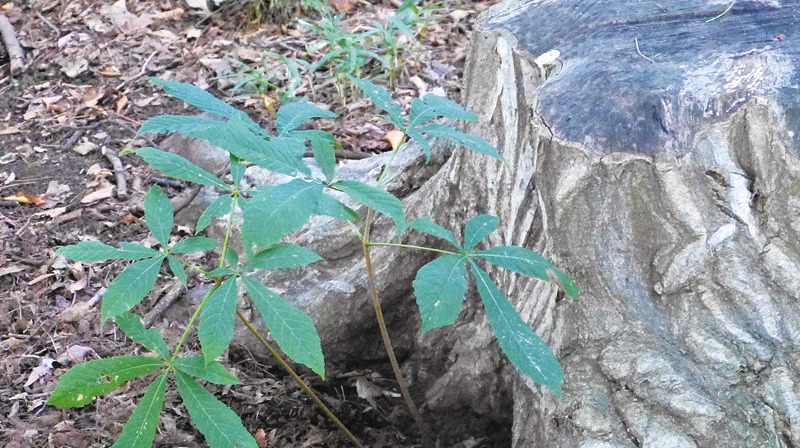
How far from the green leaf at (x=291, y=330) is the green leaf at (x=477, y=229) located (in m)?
0.38

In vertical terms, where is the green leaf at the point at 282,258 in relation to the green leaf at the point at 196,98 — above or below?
below

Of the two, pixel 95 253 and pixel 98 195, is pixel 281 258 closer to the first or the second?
pixel 95 253

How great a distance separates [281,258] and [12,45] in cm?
386

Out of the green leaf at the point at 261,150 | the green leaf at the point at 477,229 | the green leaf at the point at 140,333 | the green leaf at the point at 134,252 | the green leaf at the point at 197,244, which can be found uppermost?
the green leaf at the point at 261,150

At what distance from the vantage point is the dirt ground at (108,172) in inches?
88.8

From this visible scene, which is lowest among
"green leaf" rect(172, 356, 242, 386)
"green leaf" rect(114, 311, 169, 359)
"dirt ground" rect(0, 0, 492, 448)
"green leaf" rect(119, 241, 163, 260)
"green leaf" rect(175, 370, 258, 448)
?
"dirt ground" rect(0, 0, 492, 448)

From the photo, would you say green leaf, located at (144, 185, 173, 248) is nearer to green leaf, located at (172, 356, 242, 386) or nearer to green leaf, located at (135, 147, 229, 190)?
green leaf, located at (135, 147, 229, 190)

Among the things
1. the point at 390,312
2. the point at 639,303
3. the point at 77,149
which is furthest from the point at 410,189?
the point at 77,149

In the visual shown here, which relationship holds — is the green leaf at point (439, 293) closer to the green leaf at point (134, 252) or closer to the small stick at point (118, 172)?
the green leaf at point (134, 252)

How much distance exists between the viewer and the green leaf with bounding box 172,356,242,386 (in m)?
1.39

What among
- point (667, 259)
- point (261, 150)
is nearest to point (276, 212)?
point (261, 150)

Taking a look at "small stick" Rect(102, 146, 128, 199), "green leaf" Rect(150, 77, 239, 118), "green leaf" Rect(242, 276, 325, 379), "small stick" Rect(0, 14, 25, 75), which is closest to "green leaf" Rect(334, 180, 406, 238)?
"green leaf" Rect(242, 276, 325, 379)

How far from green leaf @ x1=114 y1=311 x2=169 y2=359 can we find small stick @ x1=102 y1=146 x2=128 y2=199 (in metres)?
1.89

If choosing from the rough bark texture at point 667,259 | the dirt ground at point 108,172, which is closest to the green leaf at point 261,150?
the rough bark texture at point 667,259
